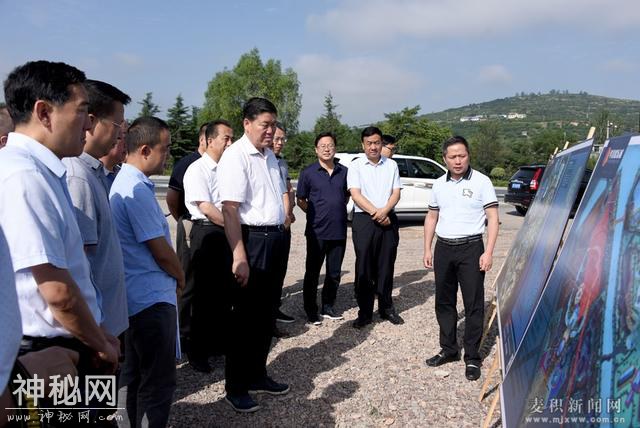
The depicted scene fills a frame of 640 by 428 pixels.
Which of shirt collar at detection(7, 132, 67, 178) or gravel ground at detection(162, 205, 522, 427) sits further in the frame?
gravel ground at detection(162, 205, 522, 427)

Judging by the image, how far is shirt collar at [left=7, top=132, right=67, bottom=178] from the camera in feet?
5.16

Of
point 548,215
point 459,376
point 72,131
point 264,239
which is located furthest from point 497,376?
point 72,131

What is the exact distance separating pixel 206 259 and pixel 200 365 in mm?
836

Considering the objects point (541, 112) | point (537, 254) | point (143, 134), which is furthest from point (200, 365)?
point (541, 112)

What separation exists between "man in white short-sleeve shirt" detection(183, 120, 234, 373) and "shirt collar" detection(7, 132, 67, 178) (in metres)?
2.28

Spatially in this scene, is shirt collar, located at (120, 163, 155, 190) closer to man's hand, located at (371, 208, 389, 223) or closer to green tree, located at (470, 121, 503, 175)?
man's hand, located at (371, 208, 389, 223)

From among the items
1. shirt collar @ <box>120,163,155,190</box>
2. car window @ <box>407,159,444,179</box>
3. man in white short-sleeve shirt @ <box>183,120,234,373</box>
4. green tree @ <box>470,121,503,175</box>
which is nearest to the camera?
shirt collar @ <box>120,163,155,190</box>

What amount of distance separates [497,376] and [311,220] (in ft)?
7.77

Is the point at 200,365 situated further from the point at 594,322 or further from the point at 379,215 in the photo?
the point at 594,322

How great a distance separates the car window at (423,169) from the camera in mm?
12102

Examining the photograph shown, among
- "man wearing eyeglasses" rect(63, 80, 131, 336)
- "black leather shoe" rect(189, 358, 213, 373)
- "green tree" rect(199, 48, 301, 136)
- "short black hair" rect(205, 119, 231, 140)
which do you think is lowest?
"black leather shoe" rect(189, 358, 213, 373)

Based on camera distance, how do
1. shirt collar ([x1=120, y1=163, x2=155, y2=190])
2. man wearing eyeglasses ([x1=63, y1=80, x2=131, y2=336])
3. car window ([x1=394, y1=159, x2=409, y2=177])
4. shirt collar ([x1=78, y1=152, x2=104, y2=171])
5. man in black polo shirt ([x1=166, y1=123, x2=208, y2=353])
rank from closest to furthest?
man wearing eyeglasses ([x1=63, y1=80, x2=131, y2=336]), shirt collar ([x1=78, y1=152, x2=104, y2=171]), shirt collar ([x1=120, y1=163, x2=155, y2=190]), man in black polo shirt ([x1=166, y1=123, x2=208, y2=353]), car window ([x1=394, y1=159, x2=409, y2=177])

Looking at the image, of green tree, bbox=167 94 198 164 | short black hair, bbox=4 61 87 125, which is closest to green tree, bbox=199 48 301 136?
green tree, bbox=167 94 198 164

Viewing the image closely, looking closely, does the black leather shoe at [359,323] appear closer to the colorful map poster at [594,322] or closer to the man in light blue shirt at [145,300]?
the man in light blue shirt at [145,300]
